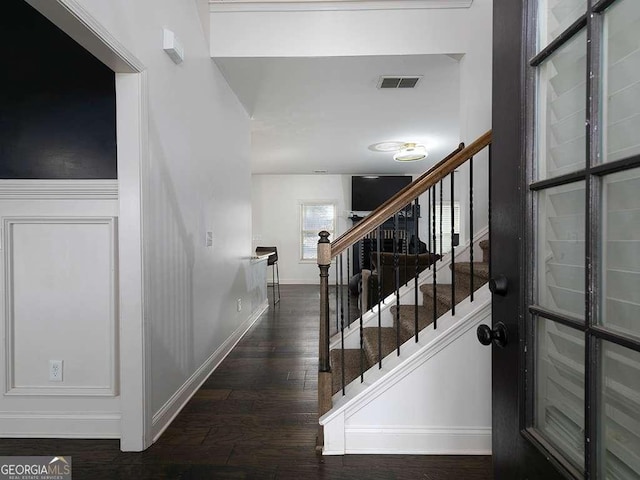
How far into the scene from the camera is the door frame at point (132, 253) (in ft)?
5.81

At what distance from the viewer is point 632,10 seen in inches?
22.7

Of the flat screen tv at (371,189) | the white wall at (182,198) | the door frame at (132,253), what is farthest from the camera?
the flat screen tv at (371,189)

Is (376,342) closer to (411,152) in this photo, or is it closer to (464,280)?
(464,280)

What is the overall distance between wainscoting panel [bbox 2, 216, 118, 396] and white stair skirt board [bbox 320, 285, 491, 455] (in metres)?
1.36

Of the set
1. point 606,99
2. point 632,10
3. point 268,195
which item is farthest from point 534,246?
point 268,195

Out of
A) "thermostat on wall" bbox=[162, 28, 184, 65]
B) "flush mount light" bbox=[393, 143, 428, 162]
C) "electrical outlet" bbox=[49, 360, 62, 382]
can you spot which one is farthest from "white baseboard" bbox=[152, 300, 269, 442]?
"flush mount light" bbox=[393, 143, 428, 162]

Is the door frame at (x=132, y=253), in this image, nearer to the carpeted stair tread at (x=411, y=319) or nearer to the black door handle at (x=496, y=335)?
the carpeted stair tread at (x=411, y=319)

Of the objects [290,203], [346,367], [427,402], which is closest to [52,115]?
[346,367]

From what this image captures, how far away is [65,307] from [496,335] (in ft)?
7.30

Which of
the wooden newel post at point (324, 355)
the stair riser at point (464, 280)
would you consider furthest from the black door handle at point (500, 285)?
the stair riser at point (464, 280)

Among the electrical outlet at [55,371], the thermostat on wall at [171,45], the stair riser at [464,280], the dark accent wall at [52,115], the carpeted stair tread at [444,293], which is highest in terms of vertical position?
the thermostat on wall at [171,45]

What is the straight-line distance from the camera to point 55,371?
77.4 inches

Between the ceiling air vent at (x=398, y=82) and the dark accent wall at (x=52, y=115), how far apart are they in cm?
239

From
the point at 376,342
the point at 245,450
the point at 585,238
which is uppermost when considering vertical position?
the point at 585,238
